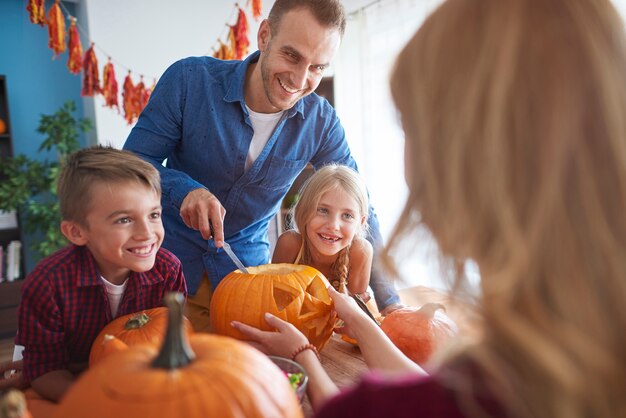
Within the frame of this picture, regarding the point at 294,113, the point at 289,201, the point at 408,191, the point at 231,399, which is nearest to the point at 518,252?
the point at 408,191

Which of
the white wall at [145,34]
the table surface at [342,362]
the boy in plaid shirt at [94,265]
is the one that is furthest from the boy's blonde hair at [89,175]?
the white wall at [145,34]

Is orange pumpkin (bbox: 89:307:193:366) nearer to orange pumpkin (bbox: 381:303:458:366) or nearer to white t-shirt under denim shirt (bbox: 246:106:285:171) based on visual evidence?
orange pumpkin (bbox: 381:303:458:366)

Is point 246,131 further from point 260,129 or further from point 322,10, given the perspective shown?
point 322,10

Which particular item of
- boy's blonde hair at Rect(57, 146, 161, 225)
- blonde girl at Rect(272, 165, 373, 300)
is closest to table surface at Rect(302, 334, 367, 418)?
blonde girl at Rect(272, 165, 373, 300)

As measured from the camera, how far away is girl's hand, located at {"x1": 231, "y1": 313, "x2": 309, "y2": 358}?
32.7 inches

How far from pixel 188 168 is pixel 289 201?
2815mm

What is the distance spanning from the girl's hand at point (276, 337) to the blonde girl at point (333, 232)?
609mm

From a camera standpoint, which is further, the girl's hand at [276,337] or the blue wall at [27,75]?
the blue wall at [27,75]

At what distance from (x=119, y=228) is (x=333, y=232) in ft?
2.40

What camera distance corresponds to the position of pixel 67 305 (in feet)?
3.23

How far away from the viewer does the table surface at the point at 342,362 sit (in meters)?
0.86

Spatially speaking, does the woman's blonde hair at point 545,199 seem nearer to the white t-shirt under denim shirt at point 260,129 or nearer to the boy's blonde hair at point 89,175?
the boy's blonde hair at point 89,175

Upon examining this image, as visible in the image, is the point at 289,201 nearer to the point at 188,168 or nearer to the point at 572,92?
the point at 188,168

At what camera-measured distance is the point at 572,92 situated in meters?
0.40
